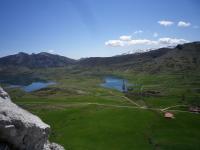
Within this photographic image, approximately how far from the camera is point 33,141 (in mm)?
24266

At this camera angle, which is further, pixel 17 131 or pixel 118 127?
pixel 118 127

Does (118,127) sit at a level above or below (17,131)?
below

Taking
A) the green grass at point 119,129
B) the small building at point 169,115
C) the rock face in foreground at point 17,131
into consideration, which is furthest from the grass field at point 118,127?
the rock face in foreground at point 17,131

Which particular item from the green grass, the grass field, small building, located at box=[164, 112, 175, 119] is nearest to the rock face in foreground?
the green grass

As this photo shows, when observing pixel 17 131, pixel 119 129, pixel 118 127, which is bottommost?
pixel 119 129

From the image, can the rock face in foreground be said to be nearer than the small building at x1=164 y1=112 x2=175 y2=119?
Yes

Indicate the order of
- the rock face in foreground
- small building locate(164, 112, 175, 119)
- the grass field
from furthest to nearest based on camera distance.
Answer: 1. small building locate(164, 112, 175, 119)
2. the grass field
3. the rock face in foreground

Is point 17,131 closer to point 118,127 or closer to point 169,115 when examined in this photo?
point 118,127

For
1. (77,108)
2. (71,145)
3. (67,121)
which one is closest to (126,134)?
(71,145)

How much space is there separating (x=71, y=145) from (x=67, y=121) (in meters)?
29.2

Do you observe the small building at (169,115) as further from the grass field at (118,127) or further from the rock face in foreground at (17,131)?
the rock face in foreground at (17,131)

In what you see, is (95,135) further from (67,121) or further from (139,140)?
(67,121)

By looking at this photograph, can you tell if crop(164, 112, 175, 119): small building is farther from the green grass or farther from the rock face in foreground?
the rock face in foreground

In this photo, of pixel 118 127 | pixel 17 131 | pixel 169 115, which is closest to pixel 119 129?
pixel 118 127
